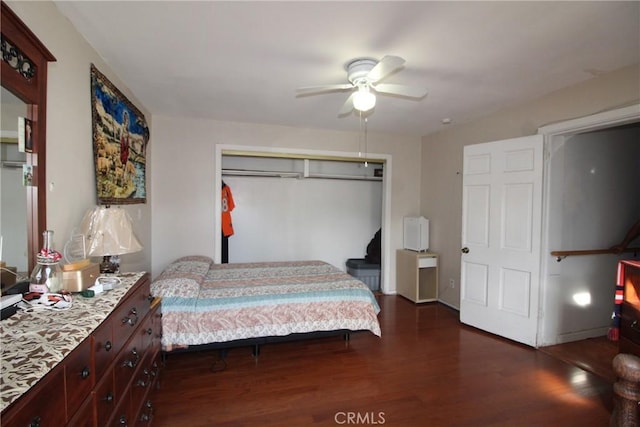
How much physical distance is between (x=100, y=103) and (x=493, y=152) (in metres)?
3.71

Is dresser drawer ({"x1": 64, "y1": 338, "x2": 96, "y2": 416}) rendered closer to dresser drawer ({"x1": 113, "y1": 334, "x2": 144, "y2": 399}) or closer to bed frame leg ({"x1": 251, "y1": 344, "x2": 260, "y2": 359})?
dresser drawer ({"x1": 113, "y1": 334, "x2": 144, "y2": 399})

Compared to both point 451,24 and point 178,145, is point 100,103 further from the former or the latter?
point 451,24

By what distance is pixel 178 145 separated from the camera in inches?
158

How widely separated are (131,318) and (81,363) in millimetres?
577

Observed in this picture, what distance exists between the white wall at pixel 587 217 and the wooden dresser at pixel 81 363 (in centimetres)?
352

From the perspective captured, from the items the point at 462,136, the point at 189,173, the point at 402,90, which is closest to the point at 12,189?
the point at 402,90

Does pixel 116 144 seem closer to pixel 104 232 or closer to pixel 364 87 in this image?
pixel 104 232

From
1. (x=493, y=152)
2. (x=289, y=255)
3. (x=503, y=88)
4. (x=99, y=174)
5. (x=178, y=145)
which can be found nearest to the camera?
(x=99, y=174)

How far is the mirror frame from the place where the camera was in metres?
Answer: 1.31

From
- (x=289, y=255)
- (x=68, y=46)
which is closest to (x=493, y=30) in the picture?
(x=68, y=46)

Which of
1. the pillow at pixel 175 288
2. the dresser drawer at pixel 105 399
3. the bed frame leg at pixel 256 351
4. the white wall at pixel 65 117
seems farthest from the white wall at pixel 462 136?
the white wall at pixel 65 117

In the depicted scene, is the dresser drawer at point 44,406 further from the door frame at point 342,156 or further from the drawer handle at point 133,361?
the door frame at point 342,156

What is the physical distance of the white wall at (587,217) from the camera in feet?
10.0

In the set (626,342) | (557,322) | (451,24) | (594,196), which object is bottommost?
(557,322)
